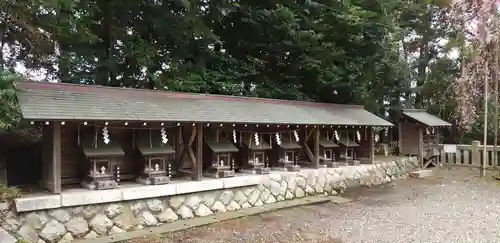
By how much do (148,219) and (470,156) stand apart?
15.6 meters

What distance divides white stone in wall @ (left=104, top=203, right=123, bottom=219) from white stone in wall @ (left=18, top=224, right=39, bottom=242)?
3.73ft

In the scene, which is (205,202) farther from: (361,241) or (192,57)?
(192,57)

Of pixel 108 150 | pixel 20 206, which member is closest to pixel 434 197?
pixel 108 150

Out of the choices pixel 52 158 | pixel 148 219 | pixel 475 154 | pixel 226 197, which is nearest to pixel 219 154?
pixel 226 197

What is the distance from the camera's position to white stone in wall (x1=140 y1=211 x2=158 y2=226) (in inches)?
271

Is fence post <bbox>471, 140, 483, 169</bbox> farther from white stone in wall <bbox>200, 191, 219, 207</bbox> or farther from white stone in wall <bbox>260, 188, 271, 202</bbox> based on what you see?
white stone in wall <bbox>200, 191, 219, 207</bbox>

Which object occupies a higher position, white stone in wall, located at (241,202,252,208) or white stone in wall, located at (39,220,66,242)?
white stone in wall, located at (39,220,66,242)

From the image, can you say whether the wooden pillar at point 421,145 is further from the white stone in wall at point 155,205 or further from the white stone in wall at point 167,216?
the white stone in wall at point 155,205

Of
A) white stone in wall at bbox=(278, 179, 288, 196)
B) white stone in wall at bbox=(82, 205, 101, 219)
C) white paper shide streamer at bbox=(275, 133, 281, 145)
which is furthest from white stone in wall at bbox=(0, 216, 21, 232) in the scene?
white paper shide streamer at bbox=(275, 133, 281, 145)

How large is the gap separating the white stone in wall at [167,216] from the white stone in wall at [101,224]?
0.99m

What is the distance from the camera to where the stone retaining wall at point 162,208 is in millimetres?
5691

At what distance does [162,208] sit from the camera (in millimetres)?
7184

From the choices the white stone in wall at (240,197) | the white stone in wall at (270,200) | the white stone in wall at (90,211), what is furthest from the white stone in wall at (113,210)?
the white stone in wall at (270,200)

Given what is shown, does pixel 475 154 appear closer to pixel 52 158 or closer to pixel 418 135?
pixel 418 135
